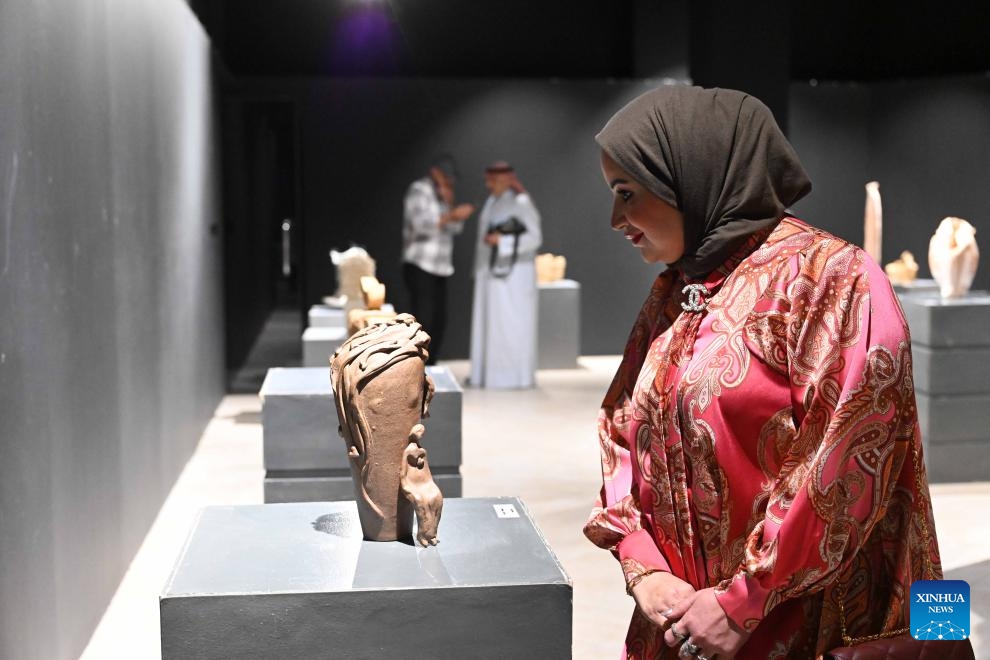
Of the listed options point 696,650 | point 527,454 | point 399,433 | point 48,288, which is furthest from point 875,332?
point 527,454

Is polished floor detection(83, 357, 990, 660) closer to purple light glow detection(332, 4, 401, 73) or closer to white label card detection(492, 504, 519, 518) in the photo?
white label card detection(492, 504, 519, 518)

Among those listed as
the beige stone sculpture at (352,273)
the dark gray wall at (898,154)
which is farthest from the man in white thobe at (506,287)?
the dark gray wall at (898,154)

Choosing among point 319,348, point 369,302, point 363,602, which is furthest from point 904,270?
point 363,602

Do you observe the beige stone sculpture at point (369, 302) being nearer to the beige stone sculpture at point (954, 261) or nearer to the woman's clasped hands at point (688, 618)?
the beige stone sculpture at point (954, 261)

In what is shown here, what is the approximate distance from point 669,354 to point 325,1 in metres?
9.56

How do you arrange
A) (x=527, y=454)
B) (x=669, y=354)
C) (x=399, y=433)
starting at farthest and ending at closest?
(x=527, y=454) → (x=399, y=433) → (x=669, y=354)

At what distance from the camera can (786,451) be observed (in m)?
1.62

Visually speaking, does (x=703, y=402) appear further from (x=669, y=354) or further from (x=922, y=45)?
(x=922, y=45)

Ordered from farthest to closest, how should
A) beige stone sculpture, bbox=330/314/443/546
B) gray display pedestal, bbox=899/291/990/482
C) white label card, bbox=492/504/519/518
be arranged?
gray display pedestal, bbox=899/291/990/482, white label card, bbox=492/504/519/518, beige stone sculpture, bbox=330/314/443/546

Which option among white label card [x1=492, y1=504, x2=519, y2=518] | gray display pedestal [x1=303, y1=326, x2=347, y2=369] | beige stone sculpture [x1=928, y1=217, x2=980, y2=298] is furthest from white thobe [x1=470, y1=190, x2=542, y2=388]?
white label card [x1=492, y1=504, x2=519, y2=518]

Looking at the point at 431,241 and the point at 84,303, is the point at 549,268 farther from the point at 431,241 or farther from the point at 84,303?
the point at 84,303

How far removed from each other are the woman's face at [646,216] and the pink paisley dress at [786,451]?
76 mm

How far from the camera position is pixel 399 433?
2521 mm

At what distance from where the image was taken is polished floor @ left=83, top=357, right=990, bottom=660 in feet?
12.6
